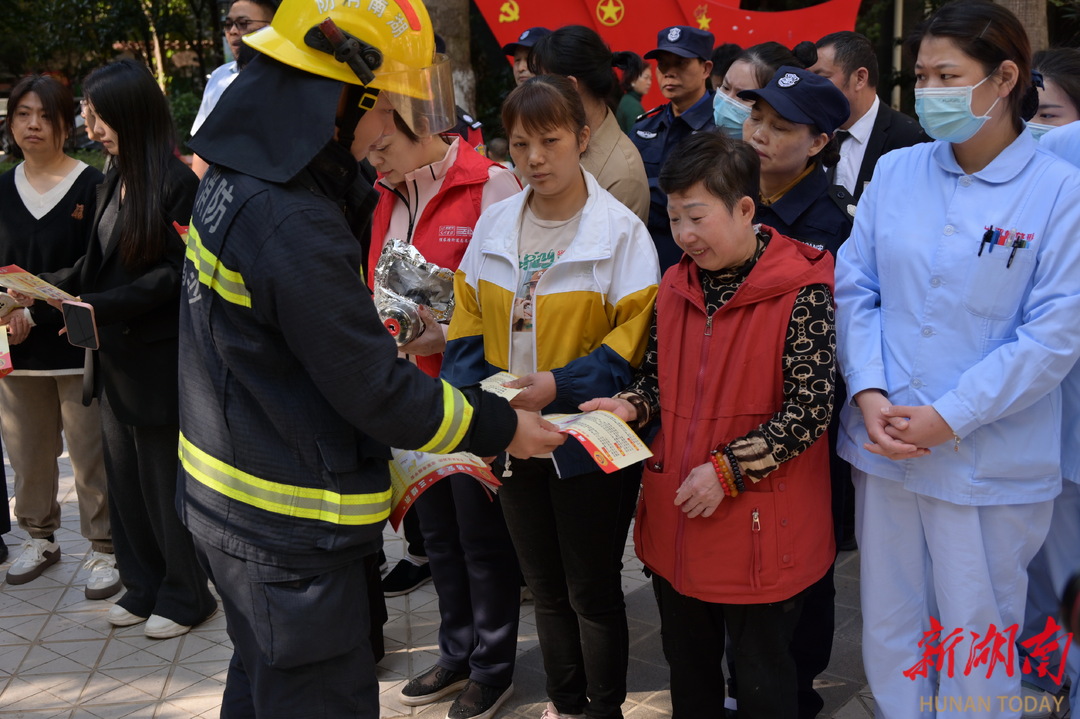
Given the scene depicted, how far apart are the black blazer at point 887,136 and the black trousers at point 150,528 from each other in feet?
10.9

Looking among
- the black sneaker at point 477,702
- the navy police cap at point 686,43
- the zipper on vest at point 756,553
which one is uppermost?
the navy police cap at point 686,43

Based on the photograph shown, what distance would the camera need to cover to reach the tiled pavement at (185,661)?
144 inches

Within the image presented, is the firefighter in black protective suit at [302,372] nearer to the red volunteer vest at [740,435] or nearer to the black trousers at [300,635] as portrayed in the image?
the black trousers at [300,635]

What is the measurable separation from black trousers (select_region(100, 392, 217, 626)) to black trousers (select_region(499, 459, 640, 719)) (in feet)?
5.62

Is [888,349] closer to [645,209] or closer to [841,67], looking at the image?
[645,209]

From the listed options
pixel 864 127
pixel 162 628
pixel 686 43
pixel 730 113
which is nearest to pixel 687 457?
pixel 730 113

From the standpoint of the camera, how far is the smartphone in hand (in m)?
3.87

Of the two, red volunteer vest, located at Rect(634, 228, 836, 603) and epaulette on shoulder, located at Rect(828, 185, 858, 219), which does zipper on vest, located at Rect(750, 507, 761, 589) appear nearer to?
red volunteer vest, located at Rect(634, 228, 836, 603)

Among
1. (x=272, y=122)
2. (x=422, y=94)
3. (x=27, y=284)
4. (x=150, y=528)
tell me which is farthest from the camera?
(x=150, y=528)

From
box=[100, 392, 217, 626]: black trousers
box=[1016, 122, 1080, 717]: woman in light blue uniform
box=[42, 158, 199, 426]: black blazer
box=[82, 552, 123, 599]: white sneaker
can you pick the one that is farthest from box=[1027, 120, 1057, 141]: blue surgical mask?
box=[82, 552, 123, 599]: white sneaker

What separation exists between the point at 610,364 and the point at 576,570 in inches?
26.1

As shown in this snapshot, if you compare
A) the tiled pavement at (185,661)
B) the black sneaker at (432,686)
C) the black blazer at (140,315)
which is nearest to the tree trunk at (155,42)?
the black blazer at (140,315)

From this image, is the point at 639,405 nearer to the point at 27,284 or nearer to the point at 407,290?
the point at 407,290

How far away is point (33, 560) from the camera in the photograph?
498cm
